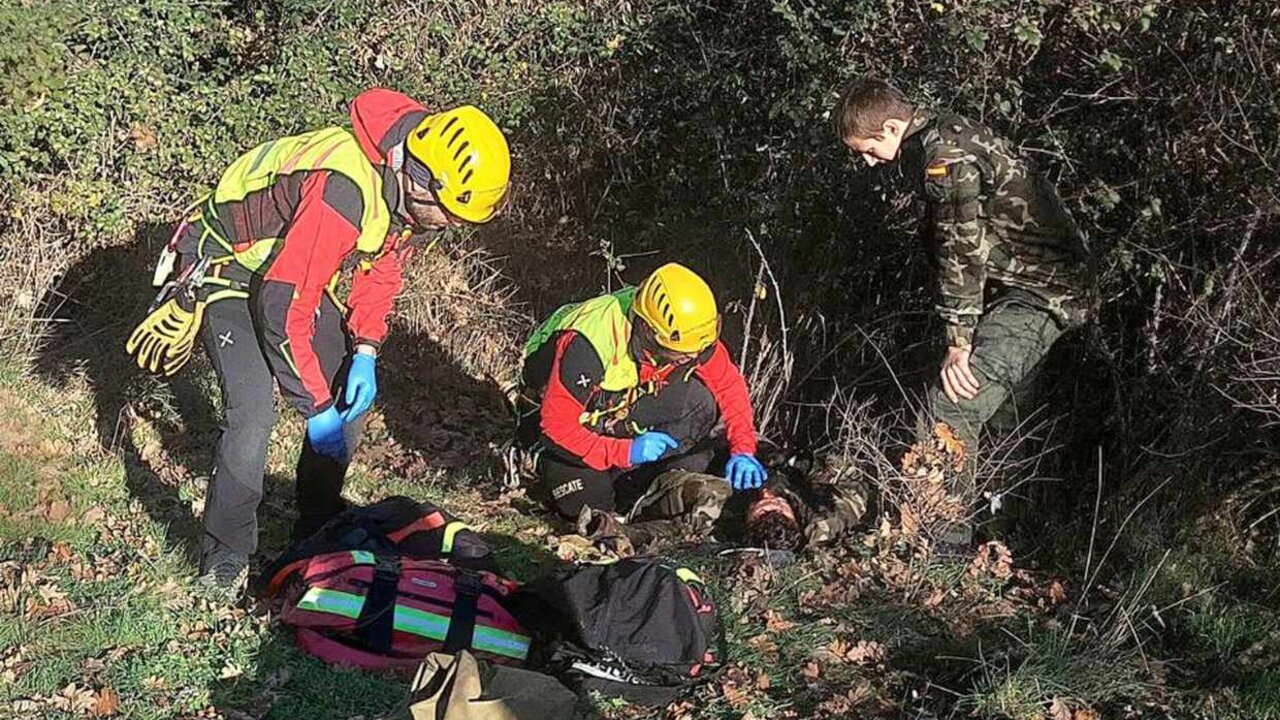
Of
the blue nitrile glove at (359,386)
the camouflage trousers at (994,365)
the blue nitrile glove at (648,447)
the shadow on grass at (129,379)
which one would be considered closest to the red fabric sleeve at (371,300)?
the blue nitrile glove at (359,386)

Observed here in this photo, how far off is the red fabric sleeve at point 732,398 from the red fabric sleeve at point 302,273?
2.16 m

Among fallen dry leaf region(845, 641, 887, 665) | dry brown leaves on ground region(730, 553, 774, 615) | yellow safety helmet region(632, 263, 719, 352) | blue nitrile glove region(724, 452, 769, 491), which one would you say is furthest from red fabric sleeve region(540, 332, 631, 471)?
fallen dry leaf region(845, 641, 887, 665)

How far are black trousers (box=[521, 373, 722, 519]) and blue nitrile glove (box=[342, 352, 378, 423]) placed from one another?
104 centimetres

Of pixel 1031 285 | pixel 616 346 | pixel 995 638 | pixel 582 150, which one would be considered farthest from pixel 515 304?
pixel 995 638

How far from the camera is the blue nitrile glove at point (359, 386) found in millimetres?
5266

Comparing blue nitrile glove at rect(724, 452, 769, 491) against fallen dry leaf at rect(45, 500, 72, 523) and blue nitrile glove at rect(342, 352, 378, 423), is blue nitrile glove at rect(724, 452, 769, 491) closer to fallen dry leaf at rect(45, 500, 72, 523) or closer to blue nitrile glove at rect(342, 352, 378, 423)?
blue nitrile glove at rect(342, 352, 378, 423)

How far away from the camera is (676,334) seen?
18.2ft

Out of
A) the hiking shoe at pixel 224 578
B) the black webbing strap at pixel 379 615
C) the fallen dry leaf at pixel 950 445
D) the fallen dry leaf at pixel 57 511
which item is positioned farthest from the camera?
the fallen dry leaf at pixel 57 511

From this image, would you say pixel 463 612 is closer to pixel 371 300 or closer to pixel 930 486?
pixel 371 300

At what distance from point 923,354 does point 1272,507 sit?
2.01 meters

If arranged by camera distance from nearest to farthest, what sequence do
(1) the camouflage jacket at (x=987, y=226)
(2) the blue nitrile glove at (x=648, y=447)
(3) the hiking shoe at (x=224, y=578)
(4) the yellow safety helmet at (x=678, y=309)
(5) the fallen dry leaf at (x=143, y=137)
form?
1. (3) the hiking shoe at (x=224, y=578)
2. (1) the camouflage jacket at (x=987, y=226)
3. (4) the yellow safety helmet at (x=678, y=309)
4. (2) the blue nitrile glove at (x=648, y=447)
5. (5) the fallen dry leaf at (x=143, y=137)

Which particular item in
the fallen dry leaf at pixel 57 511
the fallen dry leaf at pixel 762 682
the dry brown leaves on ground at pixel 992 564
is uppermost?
the fallen dry leaf at pixel 57 511

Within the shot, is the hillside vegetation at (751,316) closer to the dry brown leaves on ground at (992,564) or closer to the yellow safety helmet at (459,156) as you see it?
the dry brown leaves on ground at (992,564)

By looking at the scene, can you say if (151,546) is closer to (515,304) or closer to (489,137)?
(489,137)
